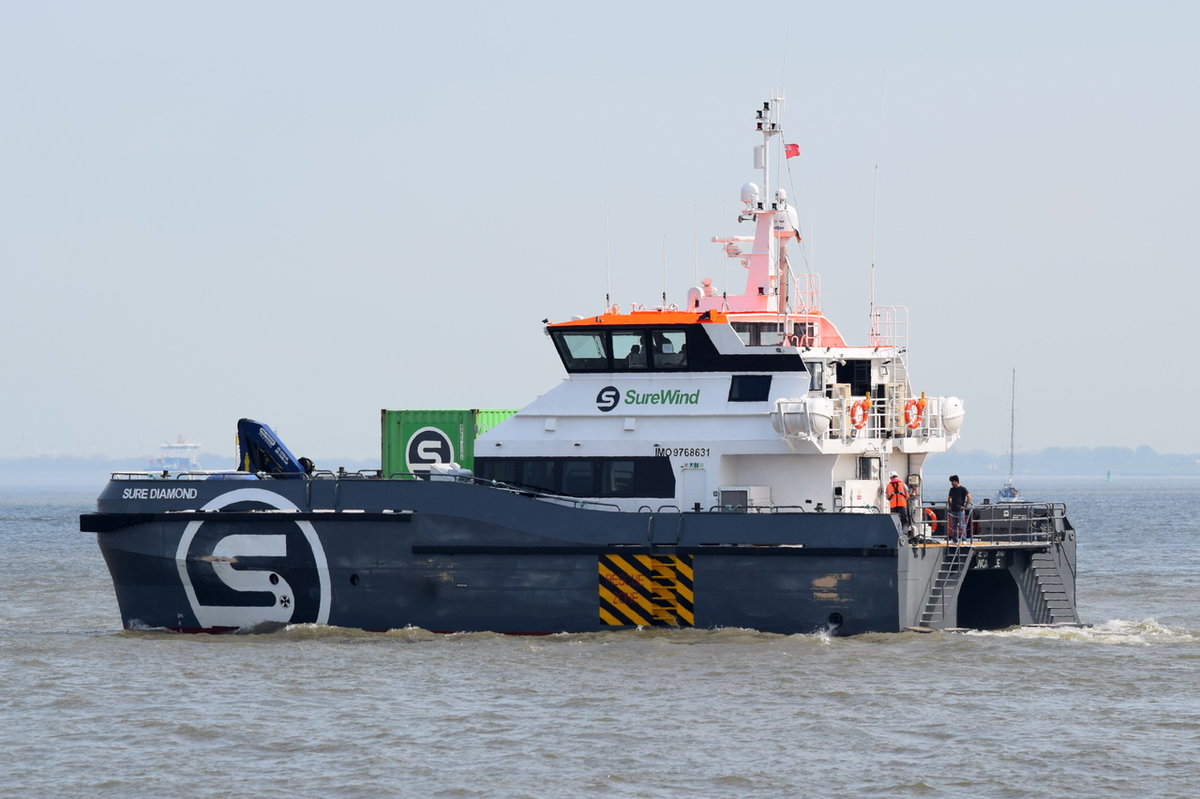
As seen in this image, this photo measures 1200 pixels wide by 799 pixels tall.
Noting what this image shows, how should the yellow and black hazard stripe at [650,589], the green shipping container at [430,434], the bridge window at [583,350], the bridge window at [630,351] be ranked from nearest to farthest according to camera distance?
1. the yellow and black hazard stripe at [650,589]
2. the bridge window at [630,351]
3. the bridge window at [583,350]
4. the green shipping container at [430,434]

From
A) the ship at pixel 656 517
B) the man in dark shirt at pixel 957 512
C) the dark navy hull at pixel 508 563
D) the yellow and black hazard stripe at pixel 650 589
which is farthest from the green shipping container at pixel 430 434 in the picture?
the man in dark shirt at pixel 957 512

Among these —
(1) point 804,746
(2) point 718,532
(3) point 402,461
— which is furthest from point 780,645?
(3) point 402,461

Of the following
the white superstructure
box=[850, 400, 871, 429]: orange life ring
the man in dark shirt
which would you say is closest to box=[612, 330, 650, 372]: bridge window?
the white superstructure

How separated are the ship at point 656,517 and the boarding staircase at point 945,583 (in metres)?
0.02

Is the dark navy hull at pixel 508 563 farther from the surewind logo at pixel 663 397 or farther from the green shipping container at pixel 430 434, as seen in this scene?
the green shipping container at pixel 430 434

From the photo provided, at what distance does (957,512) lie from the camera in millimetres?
19297

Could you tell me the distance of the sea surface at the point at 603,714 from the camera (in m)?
12.9

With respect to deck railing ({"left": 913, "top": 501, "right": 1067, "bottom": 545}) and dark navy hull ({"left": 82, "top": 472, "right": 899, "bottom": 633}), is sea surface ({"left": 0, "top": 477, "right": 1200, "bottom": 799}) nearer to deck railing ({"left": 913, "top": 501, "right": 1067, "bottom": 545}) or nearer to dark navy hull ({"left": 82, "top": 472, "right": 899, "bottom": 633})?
dark navy hull ({"left": 82, "top": 472, "right": 899, "bottom": 633})

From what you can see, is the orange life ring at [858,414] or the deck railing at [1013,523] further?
the deck railing at [1013,523]

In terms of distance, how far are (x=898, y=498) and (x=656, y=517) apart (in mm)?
2780

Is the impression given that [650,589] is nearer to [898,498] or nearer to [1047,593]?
[898,498]

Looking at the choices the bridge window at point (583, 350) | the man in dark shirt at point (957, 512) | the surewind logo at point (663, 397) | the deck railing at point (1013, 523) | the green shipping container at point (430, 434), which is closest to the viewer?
the man in dark shirt at point (957, 512)

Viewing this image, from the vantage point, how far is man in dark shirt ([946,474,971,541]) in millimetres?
19172

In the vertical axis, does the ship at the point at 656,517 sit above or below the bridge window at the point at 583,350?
below
